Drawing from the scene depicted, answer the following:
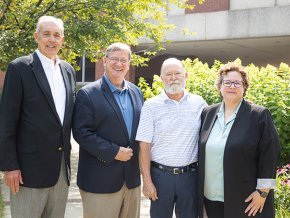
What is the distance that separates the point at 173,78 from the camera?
3871 mm

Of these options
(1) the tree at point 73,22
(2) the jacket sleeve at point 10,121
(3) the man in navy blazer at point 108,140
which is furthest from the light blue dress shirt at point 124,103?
(1) the tree at point 73,22

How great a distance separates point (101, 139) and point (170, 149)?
0.64m

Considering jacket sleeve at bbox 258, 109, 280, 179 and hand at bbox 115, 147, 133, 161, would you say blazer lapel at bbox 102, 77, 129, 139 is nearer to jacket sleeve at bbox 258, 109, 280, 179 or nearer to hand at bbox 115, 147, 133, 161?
hand at bbox 115, 147, 133, 161

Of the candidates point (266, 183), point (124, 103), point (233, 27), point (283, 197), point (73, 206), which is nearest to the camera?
point (266, 183)

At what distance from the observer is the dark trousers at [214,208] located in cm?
369

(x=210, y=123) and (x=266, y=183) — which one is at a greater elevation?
(x=210, y=123)

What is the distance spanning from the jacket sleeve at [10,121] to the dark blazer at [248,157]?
1.83 m

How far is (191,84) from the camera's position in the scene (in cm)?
754

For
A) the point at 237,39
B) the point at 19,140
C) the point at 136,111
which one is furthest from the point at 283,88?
the point at 237,39

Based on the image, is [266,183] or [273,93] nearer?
[266,183]

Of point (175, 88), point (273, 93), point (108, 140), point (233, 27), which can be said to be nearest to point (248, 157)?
point (175, 88)

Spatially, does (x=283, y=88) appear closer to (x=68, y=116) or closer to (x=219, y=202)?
(x=219, y=202)

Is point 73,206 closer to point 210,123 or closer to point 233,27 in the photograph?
point 210,123

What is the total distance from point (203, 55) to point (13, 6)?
1641cm
